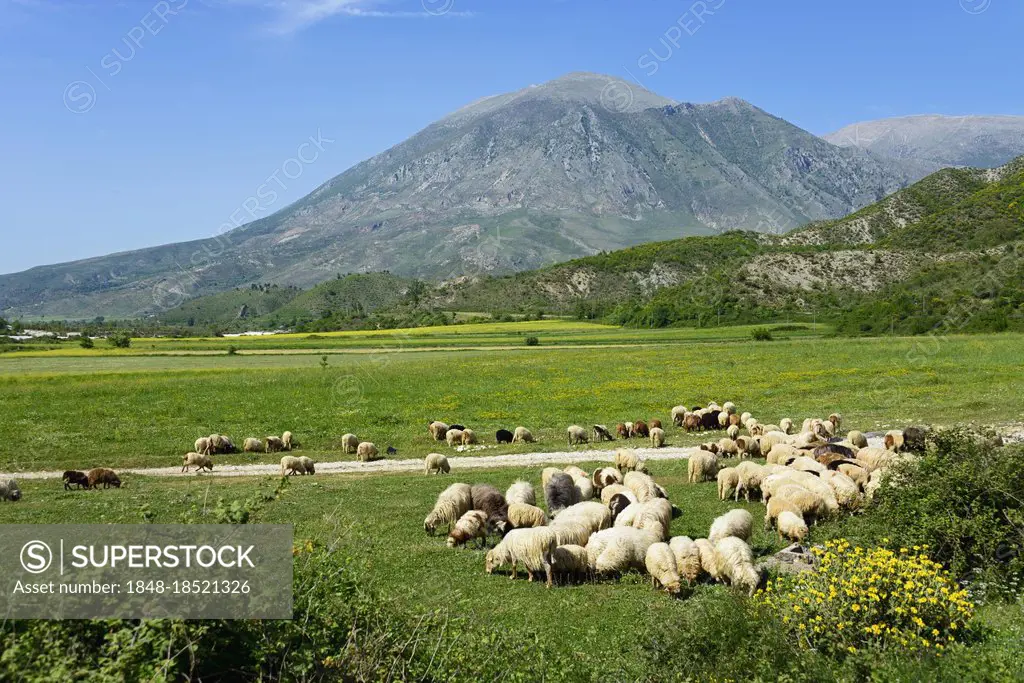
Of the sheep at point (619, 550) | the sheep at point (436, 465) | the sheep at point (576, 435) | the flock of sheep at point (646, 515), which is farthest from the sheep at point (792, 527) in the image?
the sheep at point (576, 435)

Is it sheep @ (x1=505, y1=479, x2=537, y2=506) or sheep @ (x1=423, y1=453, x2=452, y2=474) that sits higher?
sheep @ (x1=505, y1=479, x2=537, y2=506)

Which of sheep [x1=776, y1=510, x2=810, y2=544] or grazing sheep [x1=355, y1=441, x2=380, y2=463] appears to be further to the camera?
grazing sheep [x1=355, y1=441, x2=380, y2=463]

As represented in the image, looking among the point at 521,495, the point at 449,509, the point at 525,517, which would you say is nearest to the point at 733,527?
the point at 525,517

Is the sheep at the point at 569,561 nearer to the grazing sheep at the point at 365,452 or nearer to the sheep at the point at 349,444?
the grazing sheep at the point at 365,452

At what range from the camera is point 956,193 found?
499 ft

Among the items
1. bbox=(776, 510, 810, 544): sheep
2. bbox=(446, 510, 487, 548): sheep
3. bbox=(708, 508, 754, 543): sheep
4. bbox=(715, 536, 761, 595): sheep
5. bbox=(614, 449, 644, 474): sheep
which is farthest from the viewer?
bbox=(614, 449, 644, 474): sheep

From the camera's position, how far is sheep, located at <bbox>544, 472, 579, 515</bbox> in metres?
17.4

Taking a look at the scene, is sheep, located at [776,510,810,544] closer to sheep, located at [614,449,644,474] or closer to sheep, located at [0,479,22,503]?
sheep, located at [614,449,644,474]

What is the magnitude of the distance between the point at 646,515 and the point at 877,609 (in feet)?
18.9

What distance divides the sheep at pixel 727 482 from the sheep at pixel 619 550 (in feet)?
19.1

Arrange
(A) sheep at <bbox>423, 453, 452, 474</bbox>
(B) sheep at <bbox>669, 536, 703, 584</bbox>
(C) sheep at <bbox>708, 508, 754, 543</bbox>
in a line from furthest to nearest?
1. (A) sheep at <bbox>423, 453, 452, 474</bbox>
2. (C) sheep at <bbox>708, 508, 754, 543</bbox>
3. (B) sheep at <bbox>669, 536, 703, 584</bbox>

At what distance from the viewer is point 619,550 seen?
43.2 ft

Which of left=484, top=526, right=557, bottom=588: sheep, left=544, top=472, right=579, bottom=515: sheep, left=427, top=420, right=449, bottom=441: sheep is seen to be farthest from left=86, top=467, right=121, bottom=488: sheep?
left=484, top=526, right=557, bottom=588: sheep

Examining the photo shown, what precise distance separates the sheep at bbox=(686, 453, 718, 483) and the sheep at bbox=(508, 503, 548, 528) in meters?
7.09
